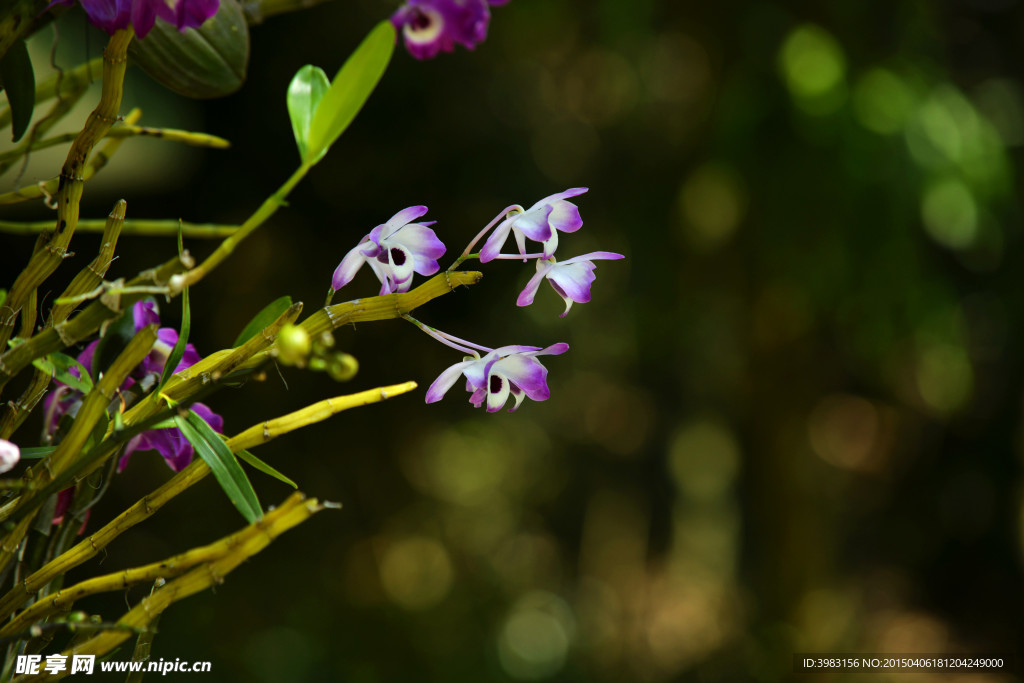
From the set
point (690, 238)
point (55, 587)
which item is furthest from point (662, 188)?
point (55, 587)

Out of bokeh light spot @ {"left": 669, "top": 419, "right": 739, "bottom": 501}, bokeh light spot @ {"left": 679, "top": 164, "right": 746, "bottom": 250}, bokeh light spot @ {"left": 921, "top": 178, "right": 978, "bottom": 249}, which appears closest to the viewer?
bokeh light spot @ {"left": 921, "top": 178, "right": 978, "bottom": 249}

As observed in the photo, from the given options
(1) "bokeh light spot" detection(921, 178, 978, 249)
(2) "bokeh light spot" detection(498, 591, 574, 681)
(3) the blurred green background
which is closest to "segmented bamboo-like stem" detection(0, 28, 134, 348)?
(3) the blurred green background

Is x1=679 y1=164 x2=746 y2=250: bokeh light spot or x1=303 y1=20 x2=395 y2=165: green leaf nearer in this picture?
x1=303 y1=20 x2=395 y2=165: green leaf

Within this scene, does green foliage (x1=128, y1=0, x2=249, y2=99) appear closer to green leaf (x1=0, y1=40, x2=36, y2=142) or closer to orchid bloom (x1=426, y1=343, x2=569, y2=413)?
green leaf (x1=0, y1=40, x2=36, y2=142)

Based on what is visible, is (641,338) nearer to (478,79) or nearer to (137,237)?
(478,79)

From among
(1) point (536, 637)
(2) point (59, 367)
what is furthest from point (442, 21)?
(1) point (536, 637)

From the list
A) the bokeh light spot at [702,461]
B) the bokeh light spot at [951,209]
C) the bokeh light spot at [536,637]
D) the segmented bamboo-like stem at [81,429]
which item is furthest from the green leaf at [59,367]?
the bokeh light spot at [702,461]
